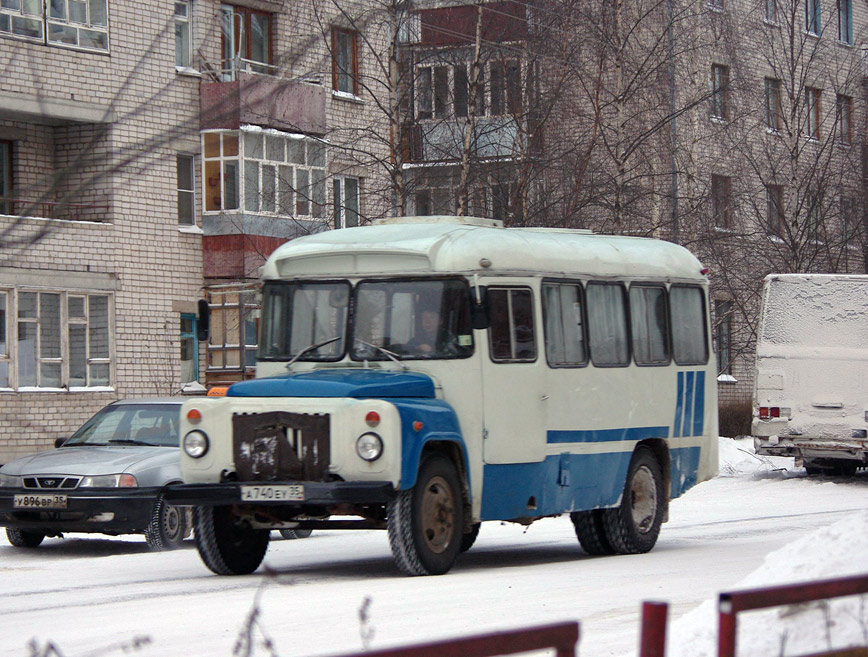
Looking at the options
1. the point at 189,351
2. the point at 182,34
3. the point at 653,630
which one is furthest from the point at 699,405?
the point at 189,351

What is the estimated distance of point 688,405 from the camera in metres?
16.0

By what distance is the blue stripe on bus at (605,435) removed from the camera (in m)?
14.0

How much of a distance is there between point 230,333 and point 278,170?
3632 millimetres

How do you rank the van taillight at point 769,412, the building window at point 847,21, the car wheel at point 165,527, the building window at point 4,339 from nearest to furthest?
the car wheel at point 165,527, the van taillight at point 769,412, the building window at point 4,339, the building window at point 847,21

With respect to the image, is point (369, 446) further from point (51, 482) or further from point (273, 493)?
point (51, 482)

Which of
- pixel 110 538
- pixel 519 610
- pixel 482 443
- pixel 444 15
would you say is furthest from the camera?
pixel 444 15

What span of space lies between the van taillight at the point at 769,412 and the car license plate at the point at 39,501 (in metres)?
12.9

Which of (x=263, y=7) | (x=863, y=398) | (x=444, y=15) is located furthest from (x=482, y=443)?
(x=444, y=15)

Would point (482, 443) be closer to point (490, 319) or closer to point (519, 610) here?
point (490, 319)

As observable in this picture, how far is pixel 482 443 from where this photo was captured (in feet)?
43.2

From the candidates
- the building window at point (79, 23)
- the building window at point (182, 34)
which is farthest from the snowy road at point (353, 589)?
the building window at point (79, 23)

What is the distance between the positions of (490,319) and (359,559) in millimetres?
2651

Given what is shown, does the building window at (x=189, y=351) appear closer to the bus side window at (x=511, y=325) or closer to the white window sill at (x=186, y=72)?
the white window sill at (x=186, y=72)

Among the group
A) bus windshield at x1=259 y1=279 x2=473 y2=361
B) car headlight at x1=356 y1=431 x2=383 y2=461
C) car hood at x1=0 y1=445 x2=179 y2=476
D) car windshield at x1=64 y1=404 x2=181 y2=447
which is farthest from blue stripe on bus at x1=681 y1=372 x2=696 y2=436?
car windshield at x1=64 y1=404 x2=181 y2=447
